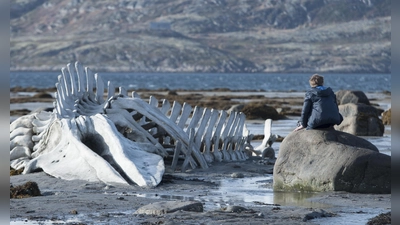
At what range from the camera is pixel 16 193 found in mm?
9719

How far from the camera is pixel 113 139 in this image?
11125 millimetres

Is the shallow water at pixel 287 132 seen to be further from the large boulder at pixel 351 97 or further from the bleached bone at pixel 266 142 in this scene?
the large boulder at pixel 351 97

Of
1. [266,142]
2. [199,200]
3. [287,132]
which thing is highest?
[266,142]

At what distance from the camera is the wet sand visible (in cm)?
754

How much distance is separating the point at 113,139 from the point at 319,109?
110 inches

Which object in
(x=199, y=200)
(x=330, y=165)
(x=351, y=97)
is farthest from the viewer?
(x=351, y=97)

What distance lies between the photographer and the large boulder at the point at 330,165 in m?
9.91

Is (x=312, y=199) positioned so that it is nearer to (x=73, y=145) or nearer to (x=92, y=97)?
(x=73, y=145)

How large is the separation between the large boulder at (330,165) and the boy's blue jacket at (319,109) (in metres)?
0.16

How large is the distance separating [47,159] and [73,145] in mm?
742

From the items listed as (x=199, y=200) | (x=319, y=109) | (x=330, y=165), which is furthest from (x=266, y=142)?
(x=199, y=200)

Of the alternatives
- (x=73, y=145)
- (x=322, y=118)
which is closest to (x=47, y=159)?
(x=73, y=145)

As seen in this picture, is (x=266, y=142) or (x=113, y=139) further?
(x=266, y=142)

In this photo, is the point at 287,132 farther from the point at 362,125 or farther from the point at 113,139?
the point at 113,139
